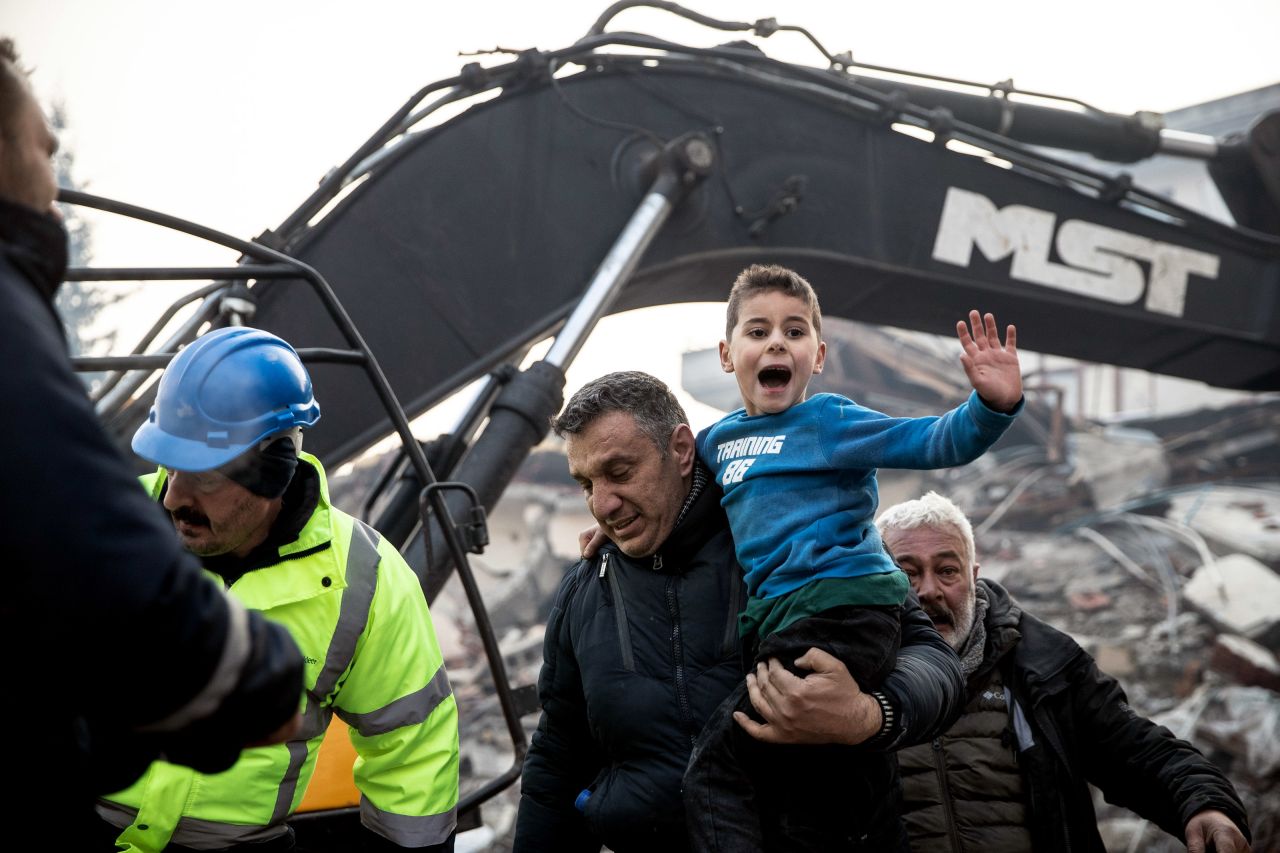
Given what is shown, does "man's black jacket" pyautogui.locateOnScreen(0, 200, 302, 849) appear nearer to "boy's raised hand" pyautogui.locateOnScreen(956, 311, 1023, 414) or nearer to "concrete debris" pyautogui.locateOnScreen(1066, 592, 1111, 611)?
"boy's raised hand" pyautogui.locateOnScreen(956, 311, 1023, 414)

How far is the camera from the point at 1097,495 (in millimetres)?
12477

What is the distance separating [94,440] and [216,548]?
1151mm

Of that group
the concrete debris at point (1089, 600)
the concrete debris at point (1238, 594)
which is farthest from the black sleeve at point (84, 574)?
the concrete debris at point (1089, 600)

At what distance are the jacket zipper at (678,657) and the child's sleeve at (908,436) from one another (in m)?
0.46

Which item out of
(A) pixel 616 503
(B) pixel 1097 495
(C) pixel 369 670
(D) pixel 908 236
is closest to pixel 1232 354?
(D) pixel 908 236

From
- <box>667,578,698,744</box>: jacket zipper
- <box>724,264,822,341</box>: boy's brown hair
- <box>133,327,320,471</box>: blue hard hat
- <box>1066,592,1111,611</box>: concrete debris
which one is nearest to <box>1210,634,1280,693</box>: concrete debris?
<box>1066,592,1111,611</box>: concrete debris

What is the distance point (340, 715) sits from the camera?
244 cm

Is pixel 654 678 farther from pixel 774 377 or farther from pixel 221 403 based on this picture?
pixel 221 403

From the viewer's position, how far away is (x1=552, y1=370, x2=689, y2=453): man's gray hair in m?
2.55

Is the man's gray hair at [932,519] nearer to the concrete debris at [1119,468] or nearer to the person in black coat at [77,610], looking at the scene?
the person in black coat at [77,610]

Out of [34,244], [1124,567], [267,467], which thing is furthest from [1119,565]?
[34,244]

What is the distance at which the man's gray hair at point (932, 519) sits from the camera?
3.21 m

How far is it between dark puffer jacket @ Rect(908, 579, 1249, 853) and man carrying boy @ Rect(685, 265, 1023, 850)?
77cm

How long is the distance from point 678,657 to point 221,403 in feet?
3.50
